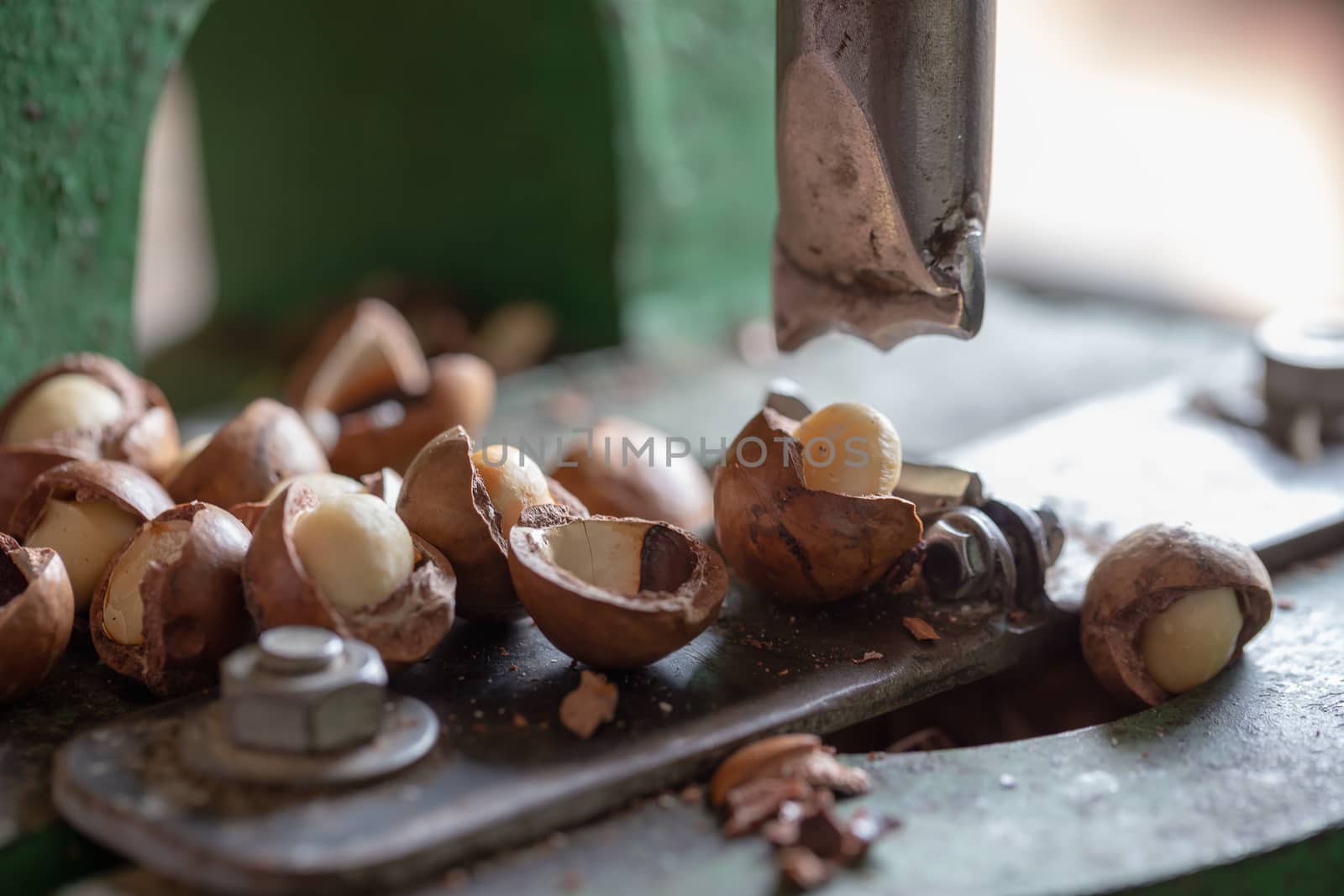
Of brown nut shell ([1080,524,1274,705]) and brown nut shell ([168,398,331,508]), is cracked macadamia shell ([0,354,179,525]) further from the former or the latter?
brown nut shell ([1080,524,1274,705])

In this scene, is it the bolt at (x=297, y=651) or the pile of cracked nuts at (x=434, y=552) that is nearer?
the bolt at (x=297, y=651)

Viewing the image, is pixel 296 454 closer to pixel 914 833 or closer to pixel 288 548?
pixel 288 548

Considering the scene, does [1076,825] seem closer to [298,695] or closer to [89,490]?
[298,695]

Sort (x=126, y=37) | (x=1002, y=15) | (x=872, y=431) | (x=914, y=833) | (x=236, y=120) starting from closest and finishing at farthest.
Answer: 1. (x=914, y=833)
2. (x=872, y=431)
3. (x=126, y=37)
4. (x=236, y=120)
5. (x=1002, y=15)

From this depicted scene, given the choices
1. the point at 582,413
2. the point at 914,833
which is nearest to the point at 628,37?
the point at 582,413

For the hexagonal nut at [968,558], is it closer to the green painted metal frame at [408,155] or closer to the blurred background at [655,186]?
the blurred background at [655,186]

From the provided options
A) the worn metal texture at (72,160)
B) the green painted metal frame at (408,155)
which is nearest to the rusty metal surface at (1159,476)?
the green painted metal frame at (408,155)
